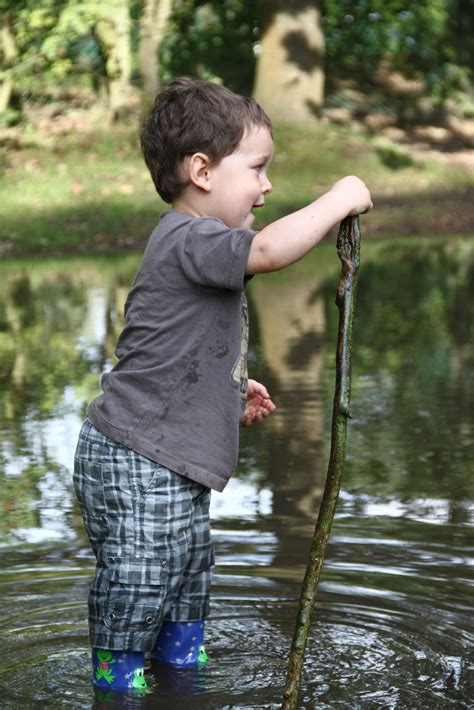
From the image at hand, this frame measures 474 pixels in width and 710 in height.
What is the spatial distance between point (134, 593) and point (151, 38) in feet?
60.1

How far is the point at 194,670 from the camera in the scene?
352 cm

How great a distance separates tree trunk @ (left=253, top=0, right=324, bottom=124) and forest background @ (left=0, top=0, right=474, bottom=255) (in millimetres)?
24

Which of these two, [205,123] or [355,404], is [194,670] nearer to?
[205,123]

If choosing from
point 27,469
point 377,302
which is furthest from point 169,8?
point 27,469

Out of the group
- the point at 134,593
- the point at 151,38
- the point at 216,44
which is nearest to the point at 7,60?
the point at 151,38

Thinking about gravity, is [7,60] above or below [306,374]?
below

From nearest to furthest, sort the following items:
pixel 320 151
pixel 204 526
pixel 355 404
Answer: pixel 204 526 → pixel 355 404 → pixel 320 151

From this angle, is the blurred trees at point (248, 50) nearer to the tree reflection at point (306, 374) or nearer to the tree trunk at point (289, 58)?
the tree trunk at point (289, 58)

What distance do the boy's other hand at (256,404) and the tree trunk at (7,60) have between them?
17.5 meters

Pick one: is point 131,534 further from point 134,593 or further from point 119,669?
point 119,669

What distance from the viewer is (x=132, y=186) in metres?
18.0

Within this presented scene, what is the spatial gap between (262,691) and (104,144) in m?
16.7

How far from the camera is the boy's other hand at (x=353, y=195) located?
298cm

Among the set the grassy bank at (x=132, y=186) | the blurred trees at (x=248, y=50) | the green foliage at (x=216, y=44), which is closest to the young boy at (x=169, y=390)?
the grassy bank at (x=132, y=186)
